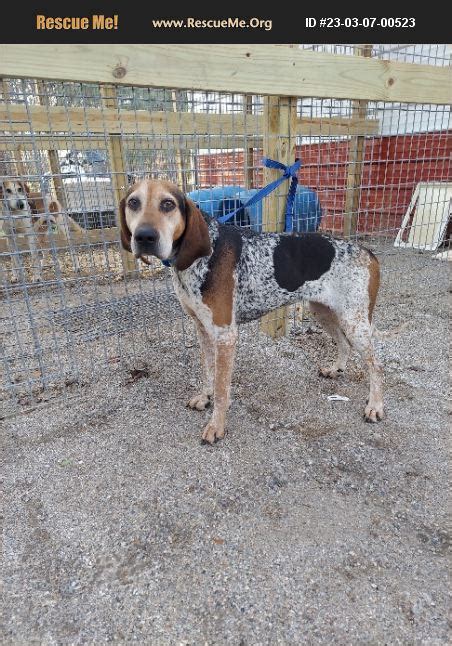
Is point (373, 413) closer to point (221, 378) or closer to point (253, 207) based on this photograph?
point (221, 378)

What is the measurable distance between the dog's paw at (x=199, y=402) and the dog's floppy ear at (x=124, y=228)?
4.25ft

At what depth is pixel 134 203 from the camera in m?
2.28

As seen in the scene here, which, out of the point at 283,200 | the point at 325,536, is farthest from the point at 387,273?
the point at 325,536

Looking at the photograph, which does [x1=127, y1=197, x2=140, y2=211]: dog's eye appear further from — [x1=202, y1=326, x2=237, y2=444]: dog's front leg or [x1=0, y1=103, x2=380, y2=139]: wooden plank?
[x1=0, y1=103, x2=380, y2=139]: wooden plank

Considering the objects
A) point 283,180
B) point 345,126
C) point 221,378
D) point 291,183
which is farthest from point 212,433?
point 345,126

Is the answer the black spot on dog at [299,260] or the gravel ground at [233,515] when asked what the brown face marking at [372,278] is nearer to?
the black spot on dog at [299,260]

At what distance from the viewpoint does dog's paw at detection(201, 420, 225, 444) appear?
2781 mm

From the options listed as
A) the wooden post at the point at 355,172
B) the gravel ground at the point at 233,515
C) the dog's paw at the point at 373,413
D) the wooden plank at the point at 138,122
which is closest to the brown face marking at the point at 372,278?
the dog's paw at the point at 373,413

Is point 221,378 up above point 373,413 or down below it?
above

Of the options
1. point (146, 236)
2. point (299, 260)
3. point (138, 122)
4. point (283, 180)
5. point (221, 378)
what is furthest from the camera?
point (138, 122)

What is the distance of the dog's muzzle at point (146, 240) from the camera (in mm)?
2119

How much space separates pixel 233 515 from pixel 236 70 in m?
2.80

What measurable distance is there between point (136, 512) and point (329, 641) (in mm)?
1089
